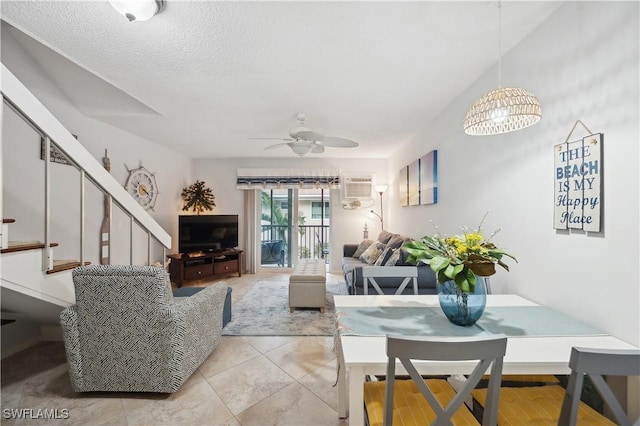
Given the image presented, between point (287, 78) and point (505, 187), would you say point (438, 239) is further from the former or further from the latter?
point (287, 78)

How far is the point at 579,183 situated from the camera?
1.35 meters

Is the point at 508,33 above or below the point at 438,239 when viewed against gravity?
above

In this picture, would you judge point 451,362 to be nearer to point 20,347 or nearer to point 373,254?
point 373,254

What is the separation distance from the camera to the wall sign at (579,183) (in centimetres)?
125

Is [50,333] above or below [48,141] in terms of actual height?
below

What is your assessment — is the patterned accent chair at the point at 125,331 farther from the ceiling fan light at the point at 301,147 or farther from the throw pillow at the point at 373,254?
the throw pillow at the point at 373,254

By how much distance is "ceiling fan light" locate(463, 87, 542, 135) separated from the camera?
3.97 feet

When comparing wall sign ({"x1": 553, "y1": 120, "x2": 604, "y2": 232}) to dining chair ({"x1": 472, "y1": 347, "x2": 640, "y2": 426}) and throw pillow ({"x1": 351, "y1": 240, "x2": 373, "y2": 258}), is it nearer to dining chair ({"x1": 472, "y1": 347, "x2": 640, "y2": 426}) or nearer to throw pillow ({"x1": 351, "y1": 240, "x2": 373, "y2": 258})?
dining chair ({"x1": 472, "y1": 347, "x2": 640, "y2": 426})

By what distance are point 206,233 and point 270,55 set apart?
Answer: 3.62 metres

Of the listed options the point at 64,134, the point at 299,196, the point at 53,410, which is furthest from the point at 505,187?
the point at 299,196

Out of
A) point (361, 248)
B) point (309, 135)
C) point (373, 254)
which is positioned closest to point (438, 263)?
point (309, 135)

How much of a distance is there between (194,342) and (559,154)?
264cm

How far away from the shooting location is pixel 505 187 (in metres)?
1.92

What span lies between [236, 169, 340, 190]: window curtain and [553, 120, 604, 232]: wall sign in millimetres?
3987
